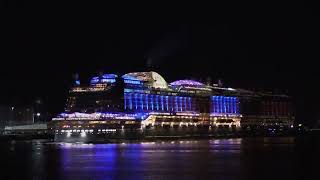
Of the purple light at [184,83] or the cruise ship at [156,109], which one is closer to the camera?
the cruise ship at [156,109]

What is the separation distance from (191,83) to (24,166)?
321ft

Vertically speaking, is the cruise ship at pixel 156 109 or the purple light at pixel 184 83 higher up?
the purple light at pixel 184 83

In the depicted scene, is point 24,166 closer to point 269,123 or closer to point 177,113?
point 177,113

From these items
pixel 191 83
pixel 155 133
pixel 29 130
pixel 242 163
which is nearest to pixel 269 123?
pixel 191 83

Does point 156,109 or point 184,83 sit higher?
point 184,83

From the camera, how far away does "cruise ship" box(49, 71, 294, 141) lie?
98.7 m

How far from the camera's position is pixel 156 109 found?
396 ft

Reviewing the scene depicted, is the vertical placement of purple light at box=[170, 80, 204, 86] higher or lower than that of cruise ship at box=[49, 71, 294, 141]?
higher

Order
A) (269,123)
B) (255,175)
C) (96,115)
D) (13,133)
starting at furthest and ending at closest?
(269,123)
(13,133)
(96,115)
(255,175)

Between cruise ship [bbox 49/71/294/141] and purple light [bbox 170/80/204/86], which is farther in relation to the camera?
purple light [bbox 170/80/204/86]

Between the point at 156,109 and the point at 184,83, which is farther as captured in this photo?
the point at 184,83

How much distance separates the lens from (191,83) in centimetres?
13975

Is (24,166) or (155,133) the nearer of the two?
(24,166)

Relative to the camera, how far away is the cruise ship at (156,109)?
98688 mm
